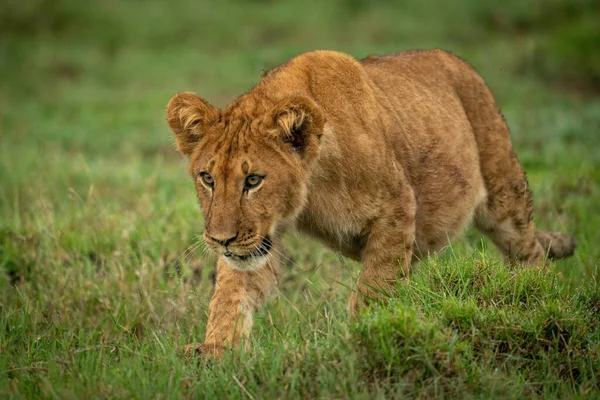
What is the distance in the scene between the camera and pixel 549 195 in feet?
23.7

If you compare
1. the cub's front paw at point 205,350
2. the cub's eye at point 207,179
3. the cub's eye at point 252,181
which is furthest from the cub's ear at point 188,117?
the cub's front paw at point 205,350

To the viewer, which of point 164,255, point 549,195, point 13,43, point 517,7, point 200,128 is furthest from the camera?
point 517,7

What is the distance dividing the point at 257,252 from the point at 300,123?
1.98ft

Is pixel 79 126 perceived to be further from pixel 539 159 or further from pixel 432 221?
pixel 432 221

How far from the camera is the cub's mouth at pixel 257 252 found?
3846mm

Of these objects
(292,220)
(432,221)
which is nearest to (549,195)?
(432,221)

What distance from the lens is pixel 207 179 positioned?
3912 millimetres

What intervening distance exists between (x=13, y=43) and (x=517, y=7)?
1142cm

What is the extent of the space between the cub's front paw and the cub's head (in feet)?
1.24

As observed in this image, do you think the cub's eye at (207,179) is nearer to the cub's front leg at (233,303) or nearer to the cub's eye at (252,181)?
the cub's eye at (252,181)

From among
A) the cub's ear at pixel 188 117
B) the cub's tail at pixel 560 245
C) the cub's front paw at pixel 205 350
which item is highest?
the cub's ear at pixel 188 117

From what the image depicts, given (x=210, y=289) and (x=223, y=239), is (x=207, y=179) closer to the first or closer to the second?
(x=223, y=239)

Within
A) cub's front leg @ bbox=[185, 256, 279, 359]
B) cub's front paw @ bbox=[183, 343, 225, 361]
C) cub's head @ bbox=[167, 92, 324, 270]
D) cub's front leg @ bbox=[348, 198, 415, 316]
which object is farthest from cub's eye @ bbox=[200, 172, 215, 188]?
cub's front leg @ bbox=[348, 198, 415, 316]

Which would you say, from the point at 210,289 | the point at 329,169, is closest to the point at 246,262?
the point at 329,169
